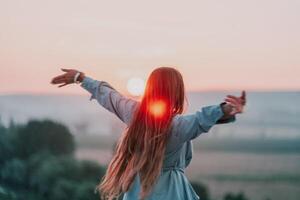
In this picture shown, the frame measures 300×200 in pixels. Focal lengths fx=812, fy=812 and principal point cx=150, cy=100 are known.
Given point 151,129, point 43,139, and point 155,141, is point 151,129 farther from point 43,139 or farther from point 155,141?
point 43,139

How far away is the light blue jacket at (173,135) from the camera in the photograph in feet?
8.52

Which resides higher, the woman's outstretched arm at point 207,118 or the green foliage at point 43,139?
the woman's outstretched arm at point 207,118

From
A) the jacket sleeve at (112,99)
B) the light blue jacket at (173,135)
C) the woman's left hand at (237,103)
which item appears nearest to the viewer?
the woman's left hand at (237,103)

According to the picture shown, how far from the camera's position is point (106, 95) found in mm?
2885

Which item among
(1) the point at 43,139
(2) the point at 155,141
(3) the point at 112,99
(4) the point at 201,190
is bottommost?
(4) the point at 201,190

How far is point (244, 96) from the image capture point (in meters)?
2.51

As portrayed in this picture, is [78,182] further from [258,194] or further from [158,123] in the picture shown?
[158,123]

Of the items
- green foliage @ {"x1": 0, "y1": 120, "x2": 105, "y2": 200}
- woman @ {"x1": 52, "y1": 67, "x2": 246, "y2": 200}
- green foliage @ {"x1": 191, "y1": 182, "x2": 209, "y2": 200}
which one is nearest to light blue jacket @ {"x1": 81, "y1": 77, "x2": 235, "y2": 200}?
woman @ {"x1": 52, "y1": 67, "x2": 246, "y2": 200}

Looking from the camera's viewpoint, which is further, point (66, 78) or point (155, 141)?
point (66, 78)

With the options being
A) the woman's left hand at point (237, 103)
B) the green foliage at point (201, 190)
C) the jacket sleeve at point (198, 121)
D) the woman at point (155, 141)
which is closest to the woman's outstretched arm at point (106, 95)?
the woman at point (155, 141)

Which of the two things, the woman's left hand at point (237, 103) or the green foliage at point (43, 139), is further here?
the green foliage at point (43, 139)

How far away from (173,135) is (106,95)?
0.32 meters

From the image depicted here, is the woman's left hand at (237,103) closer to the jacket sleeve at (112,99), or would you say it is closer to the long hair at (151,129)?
the long hair at (151,129)

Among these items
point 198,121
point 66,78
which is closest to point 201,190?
point 66,78
